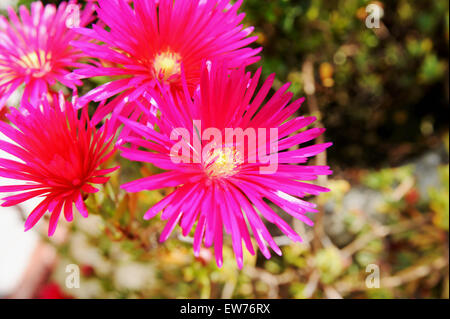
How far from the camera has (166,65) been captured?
0.48 m

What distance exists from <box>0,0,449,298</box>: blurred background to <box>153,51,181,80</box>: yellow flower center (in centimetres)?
22

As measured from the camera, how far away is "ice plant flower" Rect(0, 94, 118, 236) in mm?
417

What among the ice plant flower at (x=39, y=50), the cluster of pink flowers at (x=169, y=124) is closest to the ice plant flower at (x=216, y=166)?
the cluster of pink flowers at (x=169, y=124)

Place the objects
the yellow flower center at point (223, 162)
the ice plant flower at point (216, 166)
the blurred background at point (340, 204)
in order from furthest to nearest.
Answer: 1. the blurred background at point (340, 204)
2. the yellow flower center at point (223, 162)
3. the ice plant flower at point (216, 166)

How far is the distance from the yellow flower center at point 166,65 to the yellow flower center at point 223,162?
129 millimetres

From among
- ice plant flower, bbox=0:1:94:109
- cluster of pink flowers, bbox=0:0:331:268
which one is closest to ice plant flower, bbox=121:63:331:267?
cluster of pink flowers, bbox=0:0:331:268

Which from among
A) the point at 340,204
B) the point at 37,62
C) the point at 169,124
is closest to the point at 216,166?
the point at 169,124

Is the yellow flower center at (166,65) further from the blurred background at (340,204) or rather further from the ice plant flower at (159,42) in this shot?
the blurred background at (340,204)

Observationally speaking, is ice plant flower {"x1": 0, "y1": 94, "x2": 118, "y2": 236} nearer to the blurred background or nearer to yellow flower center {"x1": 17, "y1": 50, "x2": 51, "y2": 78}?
yellow flower center {"x1": 17, "y1": 50, "x2": 51, "y2": 78}

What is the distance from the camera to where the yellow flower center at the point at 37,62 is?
19.3 inches

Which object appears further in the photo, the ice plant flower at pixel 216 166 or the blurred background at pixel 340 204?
the blurred background at pixel 340 204

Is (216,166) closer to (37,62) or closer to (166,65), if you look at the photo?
(166,65)
